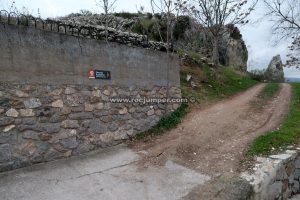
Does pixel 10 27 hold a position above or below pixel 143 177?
above

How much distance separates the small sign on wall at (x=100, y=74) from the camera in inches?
239

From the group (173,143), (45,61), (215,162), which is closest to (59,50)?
(45,61)

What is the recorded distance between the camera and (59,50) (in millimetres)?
5520

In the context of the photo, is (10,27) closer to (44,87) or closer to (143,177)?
(44,87)

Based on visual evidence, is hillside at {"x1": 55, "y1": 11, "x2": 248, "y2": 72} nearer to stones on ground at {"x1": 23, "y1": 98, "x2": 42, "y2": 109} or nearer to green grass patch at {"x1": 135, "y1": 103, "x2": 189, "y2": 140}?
green grass patch at {"x1": 135, "y1": 103, "x2": 189, "y2": 140}

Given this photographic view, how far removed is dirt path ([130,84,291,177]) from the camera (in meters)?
5.61

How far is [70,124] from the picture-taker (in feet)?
18.5

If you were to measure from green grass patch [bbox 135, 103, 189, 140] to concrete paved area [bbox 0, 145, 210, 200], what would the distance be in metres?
1.54

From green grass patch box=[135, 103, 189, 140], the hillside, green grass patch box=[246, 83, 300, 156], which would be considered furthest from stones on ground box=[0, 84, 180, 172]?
the hillside

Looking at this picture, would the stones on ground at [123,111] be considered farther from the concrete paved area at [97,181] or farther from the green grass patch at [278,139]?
the green grass patch at [278,139]

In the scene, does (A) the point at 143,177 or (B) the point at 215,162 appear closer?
(A) the point at 143,177

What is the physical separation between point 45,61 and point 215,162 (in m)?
3.71

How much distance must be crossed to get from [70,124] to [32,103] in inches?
34.3

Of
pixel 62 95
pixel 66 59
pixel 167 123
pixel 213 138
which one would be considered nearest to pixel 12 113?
pixel 62 95
